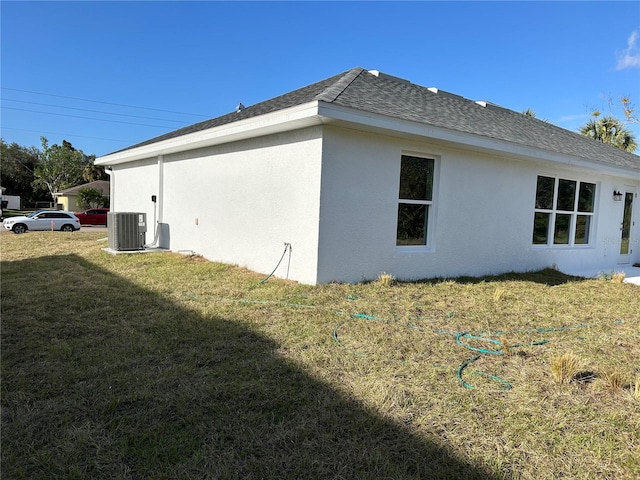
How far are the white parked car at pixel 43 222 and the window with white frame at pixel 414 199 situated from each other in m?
21.2

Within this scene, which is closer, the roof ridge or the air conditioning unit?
the roof ridge

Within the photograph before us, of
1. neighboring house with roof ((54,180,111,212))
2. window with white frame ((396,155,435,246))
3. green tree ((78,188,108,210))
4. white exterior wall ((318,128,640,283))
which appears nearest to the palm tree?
white exterior wall ((318,128,640,283))

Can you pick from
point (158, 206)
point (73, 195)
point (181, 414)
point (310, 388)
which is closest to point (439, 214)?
point (310, 388)

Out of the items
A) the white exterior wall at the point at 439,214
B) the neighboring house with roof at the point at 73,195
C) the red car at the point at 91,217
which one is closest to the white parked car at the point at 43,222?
the red car at the point at 91,217

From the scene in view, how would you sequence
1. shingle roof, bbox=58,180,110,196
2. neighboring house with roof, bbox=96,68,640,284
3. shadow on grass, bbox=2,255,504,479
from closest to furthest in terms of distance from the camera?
shadow on grass, bbox=2,255,504,479 < neighboring house with roof, bbox=96,68,640,284 < shingle roof, bbox=58,180,110,196

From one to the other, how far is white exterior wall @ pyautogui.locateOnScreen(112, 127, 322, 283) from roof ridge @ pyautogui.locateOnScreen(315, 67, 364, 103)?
57 cm

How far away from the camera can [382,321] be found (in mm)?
4832

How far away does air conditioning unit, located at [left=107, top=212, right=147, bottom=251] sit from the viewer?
10453 millimetres

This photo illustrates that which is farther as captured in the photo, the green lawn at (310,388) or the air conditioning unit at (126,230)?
the air conditioning unit at (126,230)

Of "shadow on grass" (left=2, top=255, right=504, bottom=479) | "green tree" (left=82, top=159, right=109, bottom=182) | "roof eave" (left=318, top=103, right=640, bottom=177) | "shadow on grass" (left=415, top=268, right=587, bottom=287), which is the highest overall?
"green tree" (left=82, top=159, right=109, bottom=182)

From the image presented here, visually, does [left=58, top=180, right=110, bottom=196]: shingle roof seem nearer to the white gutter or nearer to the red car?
the red car

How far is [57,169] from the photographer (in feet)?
158

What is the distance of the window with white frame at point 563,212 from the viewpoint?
31.9 feet

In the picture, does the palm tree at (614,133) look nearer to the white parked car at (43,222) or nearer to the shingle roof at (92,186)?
the white parked car at (43,222)
